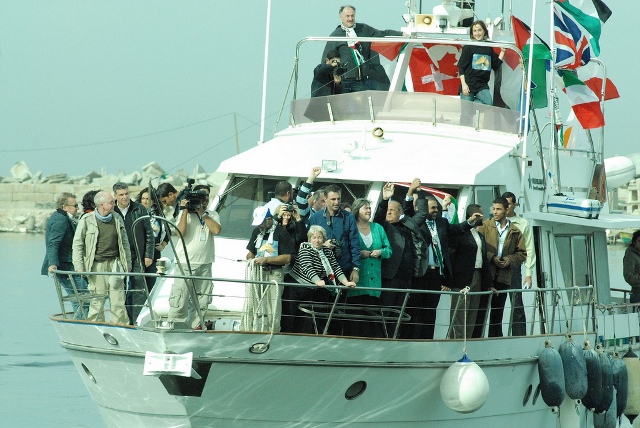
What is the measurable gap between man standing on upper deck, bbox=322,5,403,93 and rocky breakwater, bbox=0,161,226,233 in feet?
157

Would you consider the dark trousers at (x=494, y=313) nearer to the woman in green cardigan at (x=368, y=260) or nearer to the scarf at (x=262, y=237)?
the woman in green cardigan at (x=368, y=260)

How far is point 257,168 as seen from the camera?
14391 mm

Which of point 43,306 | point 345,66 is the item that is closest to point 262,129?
point 345,66

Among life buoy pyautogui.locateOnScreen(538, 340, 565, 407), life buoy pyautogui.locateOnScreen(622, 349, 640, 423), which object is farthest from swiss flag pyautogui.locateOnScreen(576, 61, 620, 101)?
life buoy pyautogui.locateOnScreen(538, 340, 565, 407)

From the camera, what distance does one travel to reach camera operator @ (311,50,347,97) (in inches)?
632

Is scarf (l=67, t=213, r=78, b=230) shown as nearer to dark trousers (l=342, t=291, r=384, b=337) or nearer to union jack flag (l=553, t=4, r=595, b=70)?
dark trousers (l=342, t=291, r=384, b=337)

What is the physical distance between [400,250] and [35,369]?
41.9 feet

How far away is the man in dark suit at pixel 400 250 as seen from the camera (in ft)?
40.6

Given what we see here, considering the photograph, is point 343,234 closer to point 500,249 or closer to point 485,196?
point 500,249

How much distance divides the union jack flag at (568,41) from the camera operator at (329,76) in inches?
113

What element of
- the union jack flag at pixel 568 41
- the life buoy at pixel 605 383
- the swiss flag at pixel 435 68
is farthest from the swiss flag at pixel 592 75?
the life buoy at pixel 605 383

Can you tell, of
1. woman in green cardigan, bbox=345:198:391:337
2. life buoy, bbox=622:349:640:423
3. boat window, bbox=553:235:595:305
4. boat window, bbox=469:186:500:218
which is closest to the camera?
woman in green cardigan, bbox=345:198:391:337

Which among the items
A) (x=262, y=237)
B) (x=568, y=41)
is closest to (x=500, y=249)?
(x=262, y=237)

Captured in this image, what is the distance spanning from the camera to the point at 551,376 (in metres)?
13.4
